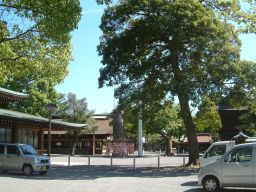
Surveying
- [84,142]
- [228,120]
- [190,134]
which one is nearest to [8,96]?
[190,134]

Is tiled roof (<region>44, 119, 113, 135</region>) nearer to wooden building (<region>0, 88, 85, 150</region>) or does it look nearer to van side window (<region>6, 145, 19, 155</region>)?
wooden building (<region>0, 88, 85, 150</region>)

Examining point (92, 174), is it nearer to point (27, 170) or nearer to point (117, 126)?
point (27, 170)

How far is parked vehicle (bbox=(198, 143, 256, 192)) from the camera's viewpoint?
14820 mm

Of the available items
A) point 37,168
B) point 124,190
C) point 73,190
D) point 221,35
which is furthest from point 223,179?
point 221,35

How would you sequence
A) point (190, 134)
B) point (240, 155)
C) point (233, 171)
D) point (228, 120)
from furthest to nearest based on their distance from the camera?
point (228, 120) < point (190, 134) < point (240, 155) < point (233, 171)

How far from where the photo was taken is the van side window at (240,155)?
49.3 feet

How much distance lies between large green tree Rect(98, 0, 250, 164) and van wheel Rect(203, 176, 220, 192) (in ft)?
42.1

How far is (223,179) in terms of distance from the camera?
15.2 metres

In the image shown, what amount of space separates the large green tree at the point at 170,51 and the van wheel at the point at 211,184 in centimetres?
1283

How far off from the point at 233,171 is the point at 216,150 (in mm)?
6137

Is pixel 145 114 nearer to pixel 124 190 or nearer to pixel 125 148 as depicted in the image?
pixel 124 190

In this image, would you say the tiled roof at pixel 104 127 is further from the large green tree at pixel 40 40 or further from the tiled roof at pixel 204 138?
the large green tree at pixel 40 40

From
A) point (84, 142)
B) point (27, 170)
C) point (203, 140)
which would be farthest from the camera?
point (203, 140)

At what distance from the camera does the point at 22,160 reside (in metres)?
23.6
